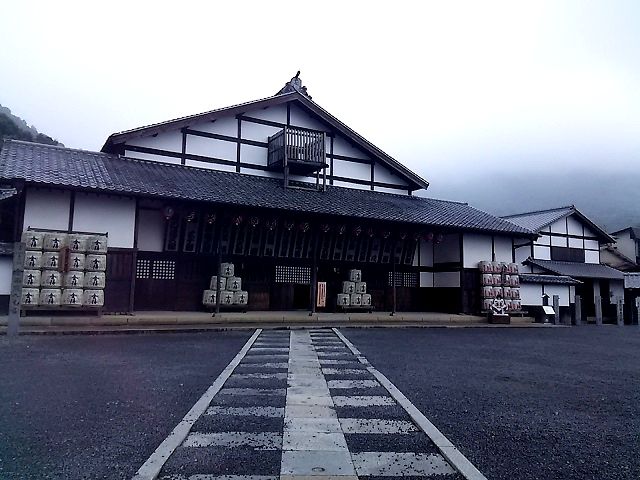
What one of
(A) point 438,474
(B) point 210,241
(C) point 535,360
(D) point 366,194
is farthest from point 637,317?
(A) point 438,474

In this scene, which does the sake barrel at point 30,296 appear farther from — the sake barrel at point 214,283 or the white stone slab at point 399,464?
the white stone slab at point 399,464

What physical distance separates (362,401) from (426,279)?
50.6 feet

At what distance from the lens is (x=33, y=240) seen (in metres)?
12.4

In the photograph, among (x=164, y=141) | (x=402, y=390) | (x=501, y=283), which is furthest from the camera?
(x=501, y=283)

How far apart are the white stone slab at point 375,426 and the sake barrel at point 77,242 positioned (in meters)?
11.0

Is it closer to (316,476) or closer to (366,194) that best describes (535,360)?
(316,476)

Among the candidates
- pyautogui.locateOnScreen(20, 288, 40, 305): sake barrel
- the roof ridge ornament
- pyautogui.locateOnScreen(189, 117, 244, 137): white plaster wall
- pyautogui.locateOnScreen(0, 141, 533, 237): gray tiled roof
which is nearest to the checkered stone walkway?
pyautogui.locateOnScreen(20, 288, 40, 305): sake barrel

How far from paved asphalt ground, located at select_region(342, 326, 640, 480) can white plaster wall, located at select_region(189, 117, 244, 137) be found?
10379 mm

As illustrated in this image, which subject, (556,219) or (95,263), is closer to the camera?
(95,263)

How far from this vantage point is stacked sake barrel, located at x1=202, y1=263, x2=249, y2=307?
15.6 metres

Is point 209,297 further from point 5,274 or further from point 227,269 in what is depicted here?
point 5,274

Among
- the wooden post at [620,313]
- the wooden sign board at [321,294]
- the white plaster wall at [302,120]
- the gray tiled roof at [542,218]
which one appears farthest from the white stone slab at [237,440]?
the wooden post at [620,313]

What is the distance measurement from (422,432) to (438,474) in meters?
0.95

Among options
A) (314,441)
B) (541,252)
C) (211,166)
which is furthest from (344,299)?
(541,252)
